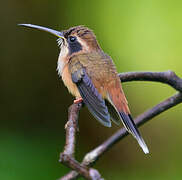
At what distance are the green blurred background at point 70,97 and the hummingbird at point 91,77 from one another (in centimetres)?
74

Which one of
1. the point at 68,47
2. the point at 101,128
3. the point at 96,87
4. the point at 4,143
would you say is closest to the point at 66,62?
the point at 68,47

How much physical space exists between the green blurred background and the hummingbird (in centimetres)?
74

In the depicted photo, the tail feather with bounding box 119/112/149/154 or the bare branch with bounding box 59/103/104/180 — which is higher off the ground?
Result: the bare branch with bounding box 59/103/104/180

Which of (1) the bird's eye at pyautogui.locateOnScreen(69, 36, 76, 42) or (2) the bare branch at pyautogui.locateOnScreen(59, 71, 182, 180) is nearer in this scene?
(2) the bare branch at pyautogui.locateOnScreen(59, 71, 182, 180)

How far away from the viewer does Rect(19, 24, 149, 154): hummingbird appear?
2.69 metres

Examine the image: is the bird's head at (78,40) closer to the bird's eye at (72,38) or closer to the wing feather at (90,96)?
the bird's eye at (72,38)

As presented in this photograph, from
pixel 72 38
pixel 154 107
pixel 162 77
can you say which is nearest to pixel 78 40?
pixel 72 38

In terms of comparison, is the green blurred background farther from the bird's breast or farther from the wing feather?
the wing feather

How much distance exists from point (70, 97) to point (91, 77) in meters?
1.52

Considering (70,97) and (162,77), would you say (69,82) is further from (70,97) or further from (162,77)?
(70,97)

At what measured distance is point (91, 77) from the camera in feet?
9.66

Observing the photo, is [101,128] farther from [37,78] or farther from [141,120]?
[141,120]

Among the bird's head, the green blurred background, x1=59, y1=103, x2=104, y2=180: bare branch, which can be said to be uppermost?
x1=59, y1=103, x2=104, y2=180: bare branch

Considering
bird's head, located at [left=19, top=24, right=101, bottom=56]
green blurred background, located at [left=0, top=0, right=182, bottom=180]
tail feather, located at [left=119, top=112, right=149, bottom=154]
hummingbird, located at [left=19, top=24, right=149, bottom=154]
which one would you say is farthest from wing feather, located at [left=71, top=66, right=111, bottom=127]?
green blurred background, located at [left=0, top=0, right=182, bottom=180]
